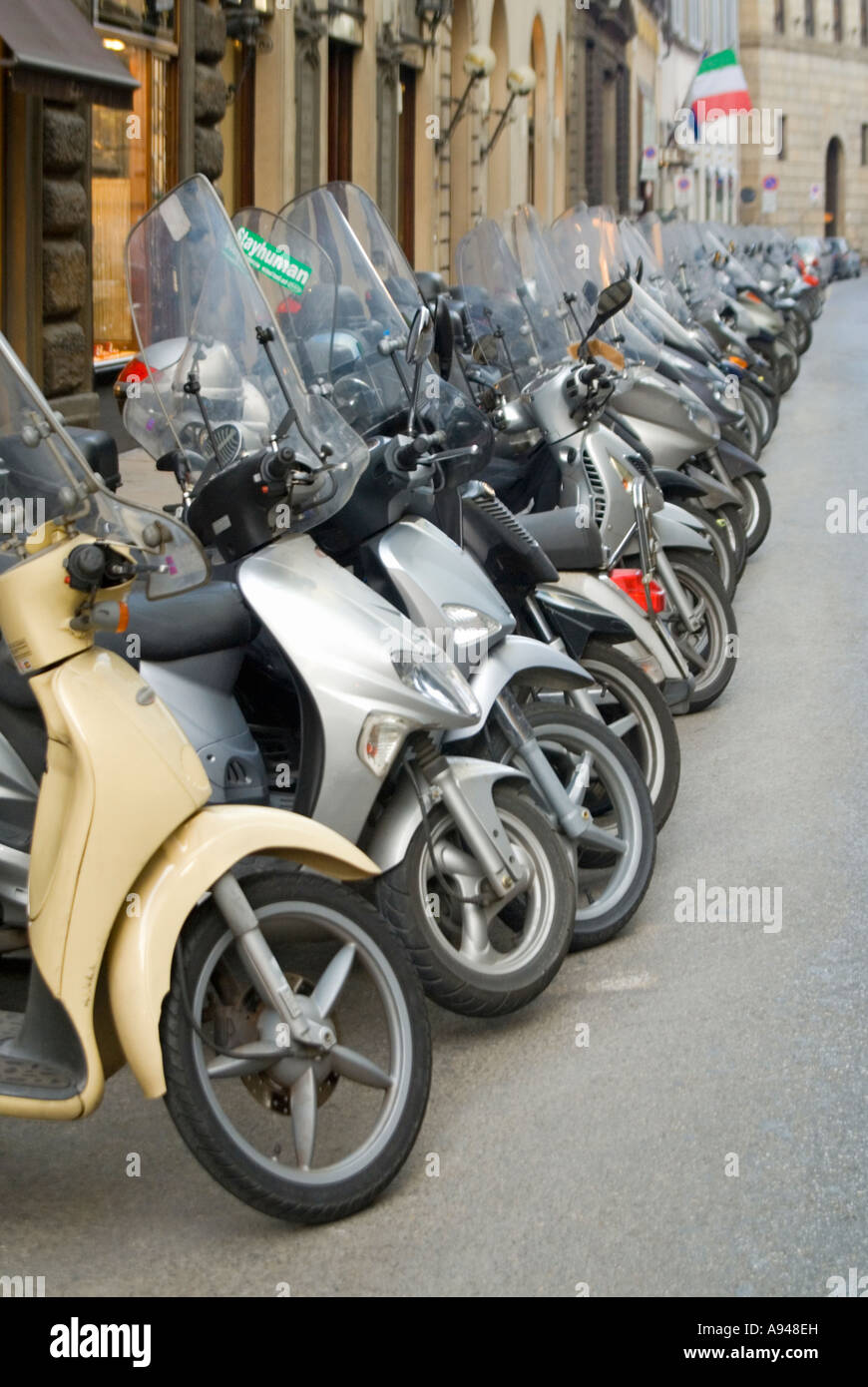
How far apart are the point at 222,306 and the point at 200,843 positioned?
5.03 feet

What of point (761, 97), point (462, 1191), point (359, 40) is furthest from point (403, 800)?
point (761, 97)

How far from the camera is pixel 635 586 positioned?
6262mm

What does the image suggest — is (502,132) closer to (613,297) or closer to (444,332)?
(613,297)

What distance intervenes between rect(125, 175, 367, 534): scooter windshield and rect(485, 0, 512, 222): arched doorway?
79.2 ft

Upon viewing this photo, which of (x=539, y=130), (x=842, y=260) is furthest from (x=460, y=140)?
(x=842, y=260)

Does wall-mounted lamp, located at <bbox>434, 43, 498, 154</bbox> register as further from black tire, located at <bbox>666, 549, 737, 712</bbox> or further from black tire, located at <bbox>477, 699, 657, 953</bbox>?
black tire, located at <bbox>477, 699, 657, 953</bbox>

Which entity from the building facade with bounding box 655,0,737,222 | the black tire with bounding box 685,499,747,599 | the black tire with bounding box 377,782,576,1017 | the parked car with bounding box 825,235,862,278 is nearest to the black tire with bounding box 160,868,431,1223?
the black tire with bounding box 377,782,576,1017

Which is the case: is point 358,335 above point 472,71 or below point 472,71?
below

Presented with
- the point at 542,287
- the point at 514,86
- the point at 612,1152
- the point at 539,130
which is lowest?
the point at 612,1152

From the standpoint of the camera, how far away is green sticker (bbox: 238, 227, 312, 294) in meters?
4.36

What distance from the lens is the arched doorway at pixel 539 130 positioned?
1255 inches

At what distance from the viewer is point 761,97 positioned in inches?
2889

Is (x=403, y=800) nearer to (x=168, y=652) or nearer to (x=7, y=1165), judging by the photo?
(x=168, y=652)

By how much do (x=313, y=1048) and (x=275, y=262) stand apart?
201 cm
